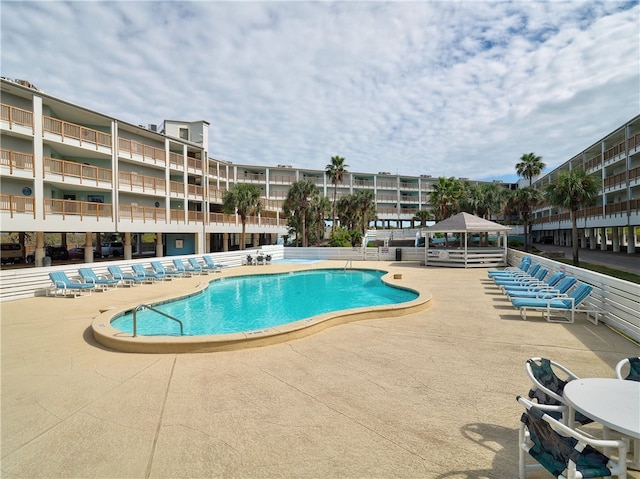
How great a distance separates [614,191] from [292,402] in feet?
135

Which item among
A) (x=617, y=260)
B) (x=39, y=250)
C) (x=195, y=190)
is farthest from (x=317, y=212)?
(x=617, y=260)

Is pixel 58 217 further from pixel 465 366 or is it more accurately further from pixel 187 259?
pixel 465 366

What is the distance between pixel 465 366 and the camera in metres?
5.64

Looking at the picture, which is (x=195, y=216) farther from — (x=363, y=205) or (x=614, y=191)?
(x=614, y=191)

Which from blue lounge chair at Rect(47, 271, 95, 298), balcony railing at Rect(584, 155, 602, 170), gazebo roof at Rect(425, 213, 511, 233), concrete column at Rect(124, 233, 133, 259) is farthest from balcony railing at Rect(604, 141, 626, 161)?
concrete column at Rect(124, 233, 133, 259)

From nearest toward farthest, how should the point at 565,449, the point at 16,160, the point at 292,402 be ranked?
the point at 565,449 < the point at 292,402 < the point at 16,160

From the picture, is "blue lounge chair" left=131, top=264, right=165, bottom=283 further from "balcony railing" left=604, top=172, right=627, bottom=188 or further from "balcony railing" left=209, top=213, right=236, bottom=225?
"balcony railing" left=604, top=172, right=627, bottom=188

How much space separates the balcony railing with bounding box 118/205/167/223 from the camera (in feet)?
73.8

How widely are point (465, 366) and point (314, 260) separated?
919 inches

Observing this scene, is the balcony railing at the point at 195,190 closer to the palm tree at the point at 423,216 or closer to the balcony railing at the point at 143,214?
the balcony railing at the point at 143,214

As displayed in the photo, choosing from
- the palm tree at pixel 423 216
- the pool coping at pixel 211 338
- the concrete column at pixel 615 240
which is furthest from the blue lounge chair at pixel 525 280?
the palm tree at pixel 423 216

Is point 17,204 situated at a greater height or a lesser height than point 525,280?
greater

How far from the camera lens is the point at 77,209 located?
771 inches

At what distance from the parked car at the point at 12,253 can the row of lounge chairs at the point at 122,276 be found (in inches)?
484
